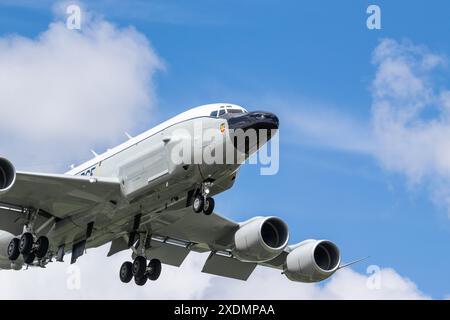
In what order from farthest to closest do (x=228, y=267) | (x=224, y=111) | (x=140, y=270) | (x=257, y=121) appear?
(x=228, y=267) → (x=140, y=270) → (x=224, y=111) → (x=257, y=121)

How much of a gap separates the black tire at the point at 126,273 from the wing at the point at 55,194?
3.70 m

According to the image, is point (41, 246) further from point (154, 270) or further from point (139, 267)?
point (154, 270)

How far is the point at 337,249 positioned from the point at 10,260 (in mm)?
15916

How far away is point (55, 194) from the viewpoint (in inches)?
1944

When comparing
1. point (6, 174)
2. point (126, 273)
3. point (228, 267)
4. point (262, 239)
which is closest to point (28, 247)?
point (126, 273)

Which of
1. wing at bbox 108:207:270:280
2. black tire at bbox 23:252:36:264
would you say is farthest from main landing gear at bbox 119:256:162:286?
black tire at bbox 23:252:36:264

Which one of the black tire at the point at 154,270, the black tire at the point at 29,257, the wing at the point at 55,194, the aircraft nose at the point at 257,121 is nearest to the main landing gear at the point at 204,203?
the aircraft nose at the point at 257,121

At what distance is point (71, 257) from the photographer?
171 ft

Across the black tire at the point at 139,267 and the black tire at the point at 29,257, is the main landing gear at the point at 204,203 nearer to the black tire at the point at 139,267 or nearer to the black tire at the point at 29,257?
the black tire at the point at 139,267

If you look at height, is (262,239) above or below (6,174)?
above

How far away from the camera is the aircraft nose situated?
4481 cm

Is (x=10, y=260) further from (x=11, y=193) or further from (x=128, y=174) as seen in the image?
(x=128, y=174)

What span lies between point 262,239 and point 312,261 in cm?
343

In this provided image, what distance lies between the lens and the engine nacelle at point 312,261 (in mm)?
54938
